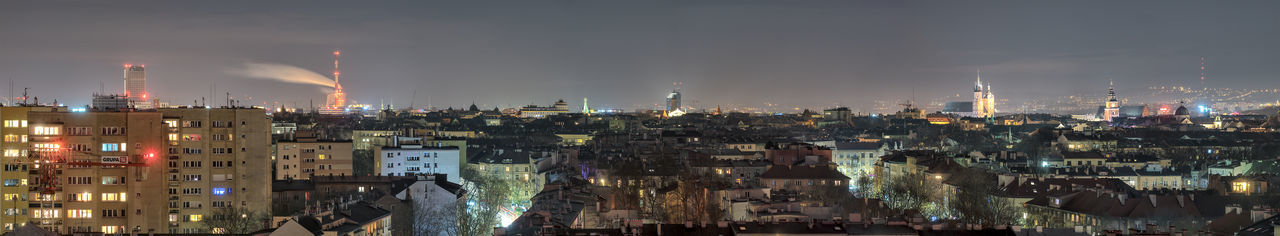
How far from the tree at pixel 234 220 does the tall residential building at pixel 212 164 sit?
0.91 metres

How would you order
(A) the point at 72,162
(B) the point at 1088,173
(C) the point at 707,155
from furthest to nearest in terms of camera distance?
1. (C) the point at 707,155
2. (B) the point at 1088,173
3. (A) the point at 72,162

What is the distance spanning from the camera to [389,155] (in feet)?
219

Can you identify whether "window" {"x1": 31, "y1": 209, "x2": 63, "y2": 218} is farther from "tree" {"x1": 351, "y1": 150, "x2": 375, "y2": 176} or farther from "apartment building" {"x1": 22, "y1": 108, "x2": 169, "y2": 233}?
"tree" {"x1": 351, "y1": 150, "x2": 375, "y2": 176}

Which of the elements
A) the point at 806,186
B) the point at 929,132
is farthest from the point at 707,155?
the point at 929,132

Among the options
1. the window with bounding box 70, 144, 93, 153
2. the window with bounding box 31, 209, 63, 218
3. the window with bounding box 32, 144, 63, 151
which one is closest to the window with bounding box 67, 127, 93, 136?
the window with bounding box 70, 144, 93, 153

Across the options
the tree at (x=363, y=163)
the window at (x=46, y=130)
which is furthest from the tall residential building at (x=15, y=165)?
the tree at (x=363, y=163)

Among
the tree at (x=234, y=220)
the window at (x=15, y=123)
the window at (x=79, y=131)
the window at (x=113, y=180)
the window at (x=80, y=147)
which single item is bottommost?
the tree at (x=234, y=220)

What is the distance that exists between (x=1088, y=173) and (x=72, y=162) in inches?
1908

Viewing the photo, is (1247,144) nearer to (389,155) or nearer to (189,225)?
(389,155)

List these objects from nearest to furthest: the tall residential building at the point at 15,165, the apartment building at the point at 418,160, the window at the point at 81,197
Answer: the window at the point at 81,197, the tall residential building at the point at 15,165, the apartment building at the point at 418,160

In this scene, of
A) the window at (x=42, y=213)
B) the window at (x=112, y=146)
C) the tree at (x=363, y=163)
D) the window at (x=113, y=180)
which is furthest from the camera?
the tree at (x=363, y=163)

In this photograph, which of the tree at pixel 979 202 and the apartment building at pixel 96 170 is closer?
the apartment building at pixel 96 170

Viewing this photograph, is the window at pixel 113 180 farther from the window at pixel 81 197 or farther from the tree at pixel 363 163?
the tree at pixel 363 163

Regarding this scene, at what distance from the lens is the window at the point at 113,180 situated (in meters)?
43.3
